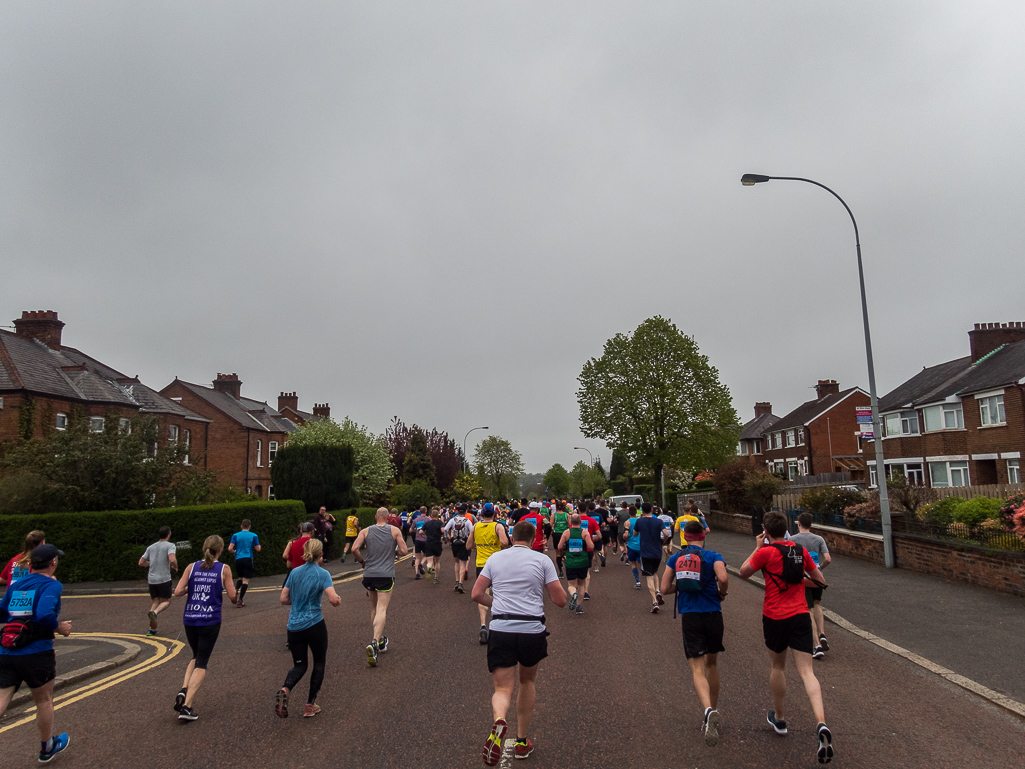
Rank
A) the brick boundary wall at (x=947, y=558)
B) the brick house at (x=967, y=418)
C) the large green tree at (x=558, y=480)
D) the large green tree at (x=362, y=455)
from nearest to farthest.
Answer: the brick boundary wall at (x=947, y=558) → the brick house at (x=967, y=418) → the large green tree at (x=362, y=455) → the large green tree at (x=558, y=480)

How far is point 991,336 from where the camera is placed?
34406 mm

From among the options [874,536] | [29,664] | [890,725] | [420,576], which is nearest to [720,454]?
[874,536]

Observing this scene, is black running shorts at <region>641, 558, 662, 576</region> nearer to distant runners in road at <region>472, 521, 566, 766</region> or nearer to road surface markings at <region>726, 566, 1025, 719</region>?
road surface markings at <region>726, 566, 1025, 719</region>

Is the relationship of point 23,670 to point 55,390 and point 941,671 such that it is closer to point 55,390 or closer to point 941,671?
point 941,671

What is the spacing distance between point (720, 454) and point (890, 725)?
1479 inches

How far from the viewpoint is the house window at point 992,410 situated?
92.8ft

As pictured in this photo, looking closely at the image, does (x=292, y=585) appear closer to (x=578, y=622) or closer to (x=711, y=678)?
(x=711, y=678)

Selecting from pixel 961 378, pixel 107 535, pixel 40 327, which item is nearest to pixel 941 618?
pixel 107 535

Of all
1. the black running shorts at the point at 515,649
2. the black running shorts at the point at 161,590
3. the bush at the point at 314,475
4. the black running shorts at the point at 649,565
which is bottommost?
the black running shorts at the point at 161,590

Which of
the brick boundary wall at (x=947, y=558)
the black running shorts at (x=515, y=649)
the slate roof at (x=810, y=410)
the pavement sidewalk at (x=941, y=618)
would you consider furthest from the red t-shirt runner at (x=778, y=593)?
the slate roof at (x=810, y=410)

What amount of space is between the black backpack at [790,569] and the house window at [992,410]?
96.7 feet

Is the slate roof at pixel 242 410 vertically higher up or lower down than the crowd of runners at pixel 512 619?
higher up

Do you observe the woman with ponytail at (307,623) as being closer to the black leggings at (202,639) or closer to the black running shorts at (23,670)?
the black leggings at (202,639)

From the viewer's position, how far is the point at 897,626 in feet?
31.1
